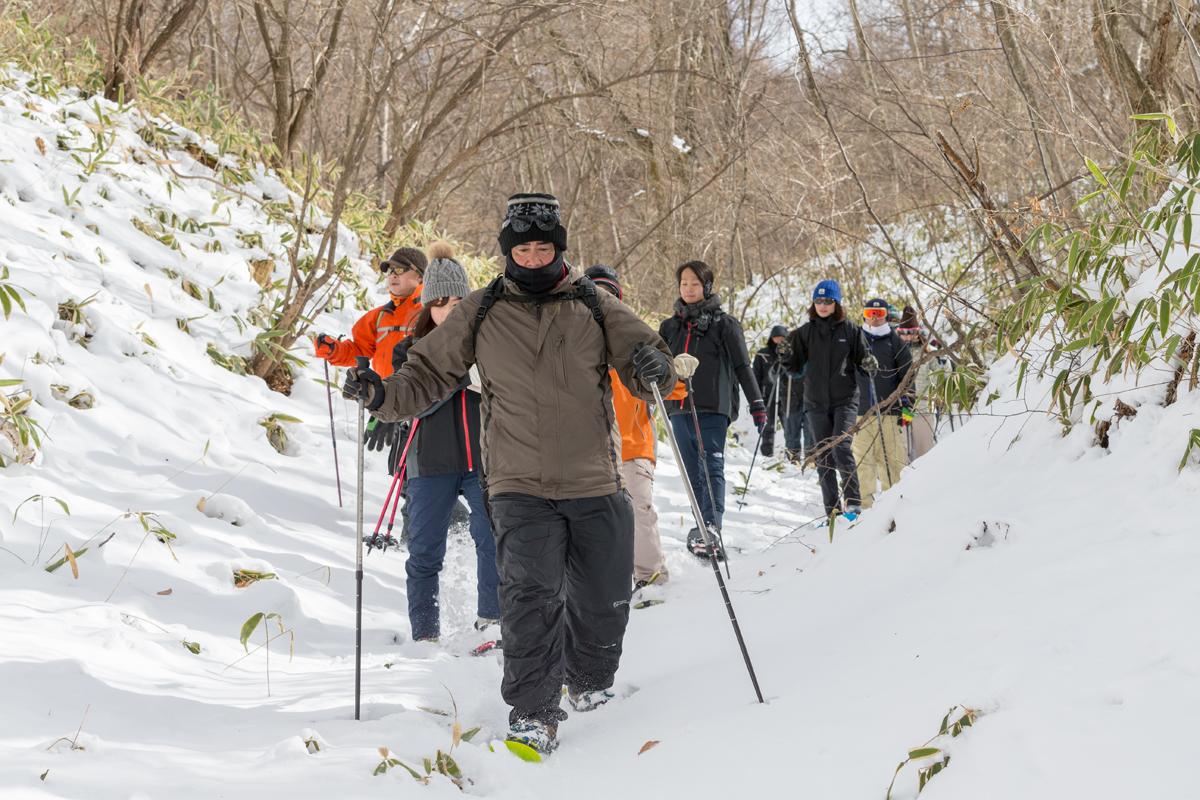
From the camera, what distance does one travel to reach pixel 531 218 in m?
3.51

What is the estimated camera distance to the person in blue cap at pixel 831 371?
23.6ft

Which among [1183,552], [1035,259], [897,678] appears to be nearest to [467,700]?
[897,678]

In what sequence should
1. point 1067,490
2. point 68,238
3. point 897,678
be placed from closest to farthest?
1. point 897,678
2. point 1067,490
3. point 68,238

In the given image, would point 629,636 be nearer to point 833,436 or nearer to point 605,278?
point 605,278

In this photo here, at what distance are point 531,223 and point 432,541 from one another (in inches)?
76.4

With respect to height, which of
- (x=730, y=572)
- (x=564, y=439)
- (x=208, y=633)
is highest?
(x=564, y=439)

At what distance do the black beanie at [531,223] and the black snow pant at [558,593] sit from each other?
0.94 metres

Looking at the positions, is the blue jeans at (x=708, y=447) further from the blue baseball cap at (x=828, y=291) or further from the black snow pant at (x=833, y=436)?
the blue baseball cap at (x=828, y=291)

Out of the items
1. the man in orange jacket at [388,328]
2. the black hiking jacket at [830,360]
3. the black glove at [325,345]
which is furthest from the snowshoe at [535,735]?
the black hiking jacket at [830,360]

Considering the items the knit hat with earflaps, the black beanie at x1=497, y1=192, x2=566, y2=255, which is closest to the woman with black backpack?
the knit hat with earflaps

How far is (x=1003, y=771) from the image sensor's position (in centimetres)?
212

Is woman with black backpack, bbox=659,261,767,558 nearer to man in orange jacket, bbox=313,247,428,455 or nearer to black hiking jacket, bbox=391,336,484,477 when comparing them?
man in orange jacket, bbox=313,247,428,455

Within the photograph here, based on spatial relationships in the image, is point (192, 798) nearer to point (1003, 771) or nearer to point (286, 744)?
point (286, 744)

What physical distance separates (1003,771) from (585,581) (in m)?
1.79
